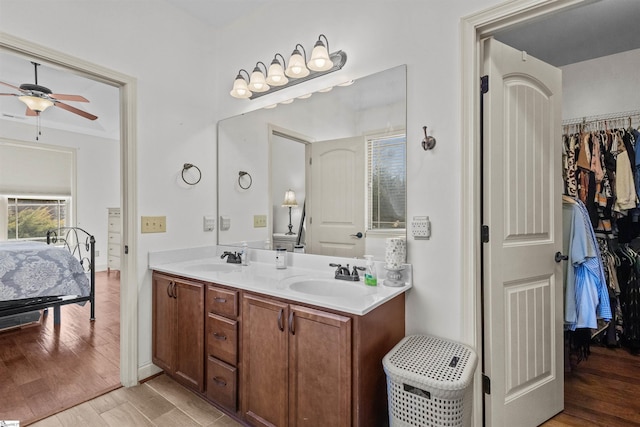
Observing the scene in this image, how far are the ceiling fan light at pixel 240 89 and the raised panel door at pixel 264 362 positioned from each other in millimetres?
1538

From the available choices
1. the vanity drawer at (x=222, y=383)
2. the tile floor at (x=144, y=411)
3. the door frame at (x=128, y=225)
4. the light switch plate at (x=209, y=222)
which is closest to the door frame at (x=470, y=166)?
the vanity drawer at (x=222, y=383)

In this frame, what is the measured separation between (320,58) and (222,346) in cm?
182

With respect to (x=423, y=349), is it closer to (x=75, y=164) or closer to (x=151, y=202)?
(x=151, y=202)

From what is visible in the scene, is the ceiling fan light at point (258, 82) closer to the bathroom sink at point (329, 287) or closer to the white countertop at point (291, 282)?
the white countertop at point (291, 282)

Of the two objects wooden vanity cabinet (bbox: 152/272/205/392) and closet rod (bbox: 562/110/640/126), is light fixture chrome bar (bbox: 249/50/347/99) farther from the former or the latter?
closet rod (bbox: 562/110/640/126)

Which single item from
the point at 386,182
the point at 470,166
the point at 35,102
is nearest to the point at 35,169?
the point at 35,102

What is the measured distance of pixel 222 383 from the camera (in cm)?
181

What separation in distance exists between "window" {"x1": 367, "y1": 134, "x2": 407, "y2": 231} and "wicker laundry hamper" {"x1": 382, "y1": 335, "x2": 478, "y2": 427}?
690mm

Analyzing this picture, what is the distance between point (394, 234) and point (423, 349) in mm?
612

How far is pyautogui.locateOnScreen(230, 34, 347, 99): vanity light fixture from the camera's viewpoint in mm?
1966

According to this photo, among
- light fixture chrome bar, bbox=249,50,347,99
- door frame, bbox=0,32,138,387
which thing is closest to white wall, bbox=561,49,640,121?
light fixture chrome bar, bbox=249,50,347,99

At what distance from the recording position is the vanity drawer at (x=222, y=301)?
5.74 ft

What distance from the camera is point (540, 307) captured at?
1.79 m

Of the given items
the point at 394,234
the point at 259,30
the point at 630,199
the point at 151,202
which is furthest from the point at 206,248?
the point at 630,199
